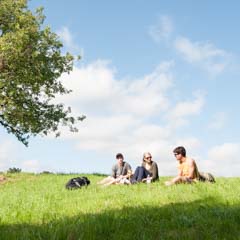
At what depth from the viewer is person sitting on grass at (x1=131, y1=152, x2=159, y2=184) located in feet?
62.9

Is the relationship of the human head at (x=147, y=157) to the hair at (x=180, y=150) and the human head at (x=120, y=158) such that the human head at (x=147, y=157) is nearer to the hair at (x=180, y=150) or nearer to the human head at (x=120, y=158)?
the human head at (x=120, y=158)

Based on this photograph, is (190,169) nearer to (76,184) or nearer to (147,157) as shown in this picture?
(147,157)

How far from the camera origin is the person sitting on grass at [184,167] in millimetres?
17062

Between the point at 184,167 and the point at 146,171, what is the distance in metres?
2.48

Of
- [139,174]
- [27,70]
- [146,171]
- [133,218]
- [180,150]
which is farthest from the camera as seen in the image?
[27,70]

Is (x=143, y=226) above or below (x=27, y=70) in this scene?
below

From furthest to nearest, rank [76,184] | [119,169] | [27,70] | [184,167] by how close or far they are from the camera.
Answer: [27,70] → [119,169] → [76,184] → [184,167]

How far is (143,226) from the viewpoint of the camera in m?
8.72

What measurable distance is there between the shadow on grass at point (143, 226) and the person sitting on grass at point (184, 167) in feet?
22.0

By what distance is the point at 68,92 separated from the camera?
3678 centimetres

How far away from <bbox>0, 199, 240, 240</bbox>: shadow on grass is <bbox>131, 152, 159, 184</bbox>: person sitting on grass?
8784 mm

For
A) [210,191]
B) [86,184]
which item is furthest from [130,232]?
[86,184]

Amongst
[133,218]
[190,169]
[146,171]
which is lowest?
[133,218]

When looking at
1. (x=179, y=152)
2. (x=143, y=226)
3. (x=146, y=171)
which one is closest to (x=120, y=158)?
Result: (x=146, y=171)
